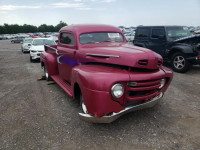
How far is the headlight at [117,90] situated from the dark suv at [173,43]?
17.2 feet

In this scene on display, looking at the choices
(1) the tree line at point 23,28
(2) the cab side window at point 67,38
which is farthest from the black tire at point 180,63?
(1) the tree line at point 23,28

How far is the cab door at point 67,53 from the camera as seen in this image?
416cm

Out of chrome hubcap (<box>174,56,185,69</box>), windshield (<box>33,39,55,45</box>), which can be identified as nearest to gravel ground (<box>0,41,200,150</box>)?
chrome hubcap (<box>174,56,185,69</box>)

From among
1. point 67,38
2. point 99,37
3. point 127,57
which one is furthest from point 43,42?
point 127,57

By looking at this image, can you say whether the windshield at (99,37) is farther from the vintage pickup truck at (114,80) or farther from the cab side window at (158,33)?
the cab side window at (158,33)

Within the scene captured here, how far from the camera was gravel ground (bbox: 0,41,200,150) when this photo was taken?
2.87m

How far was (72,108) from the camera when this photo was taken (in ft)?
13.5

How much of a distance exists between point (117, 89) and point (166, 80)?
1.32 meters

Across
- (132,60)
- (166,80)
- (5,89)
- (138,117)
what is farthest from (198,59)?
(5,89)

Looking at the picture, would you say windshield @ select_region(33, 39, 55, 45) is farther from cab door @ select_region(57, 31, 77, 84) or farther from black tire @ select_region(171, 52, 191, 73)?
black tire @ select_region(171, 52, 191, 73)

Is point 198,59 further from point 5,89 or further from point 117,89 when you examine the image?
point 5,89

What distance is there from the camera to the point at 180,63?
7.36 metres

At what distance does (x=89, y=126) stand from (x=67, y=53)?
6.17ft

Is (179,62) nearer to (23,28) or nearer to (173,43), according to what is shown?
(173,43)
